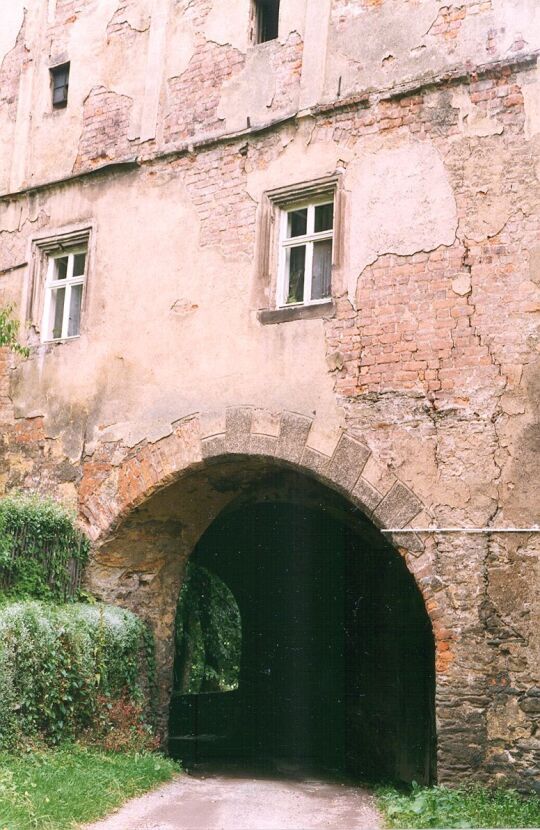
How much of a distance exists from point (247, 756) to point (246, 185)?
704 cm

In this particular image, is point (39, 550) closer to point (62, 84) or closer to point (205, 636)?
point (62, 84)

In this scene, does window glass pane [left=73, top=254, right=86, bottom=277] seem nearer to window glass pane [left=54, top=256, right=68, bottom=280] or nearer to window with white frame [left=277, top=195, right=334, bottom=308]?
window glass pane [left=54, top=256, right=68, bottom=280]

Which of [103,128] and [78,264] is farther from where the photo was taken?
[78,264]

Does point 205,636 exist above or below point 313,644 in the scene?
below

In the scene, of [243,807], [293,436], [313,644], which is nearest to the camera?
[243,807]

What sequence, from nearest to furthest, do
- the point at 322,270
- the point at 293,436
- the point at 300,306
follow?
the point at 293,436
the point at 300,306
the point at 322,270

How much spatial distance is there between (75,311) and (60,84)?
119 inches

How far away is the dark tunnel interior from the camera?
11.2 metres

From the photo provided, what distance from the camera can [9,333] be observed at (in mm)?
10281

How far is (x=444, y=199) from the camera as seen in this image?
27.7ft

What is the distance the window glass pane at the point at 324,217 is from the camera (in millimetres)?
9305

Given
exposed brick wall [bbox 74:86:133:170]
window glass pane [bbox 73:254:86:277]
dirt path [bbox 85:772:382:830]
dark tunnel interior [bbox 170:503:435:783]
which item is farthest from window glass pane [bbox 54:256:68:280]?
dirt path [bbox 85:772:382:830]

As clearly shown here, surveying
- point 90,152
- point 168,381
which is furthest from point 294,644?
point 90,152

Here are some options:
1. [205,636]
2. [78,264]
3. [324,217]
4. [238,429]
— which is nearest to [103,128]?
[78,264]
